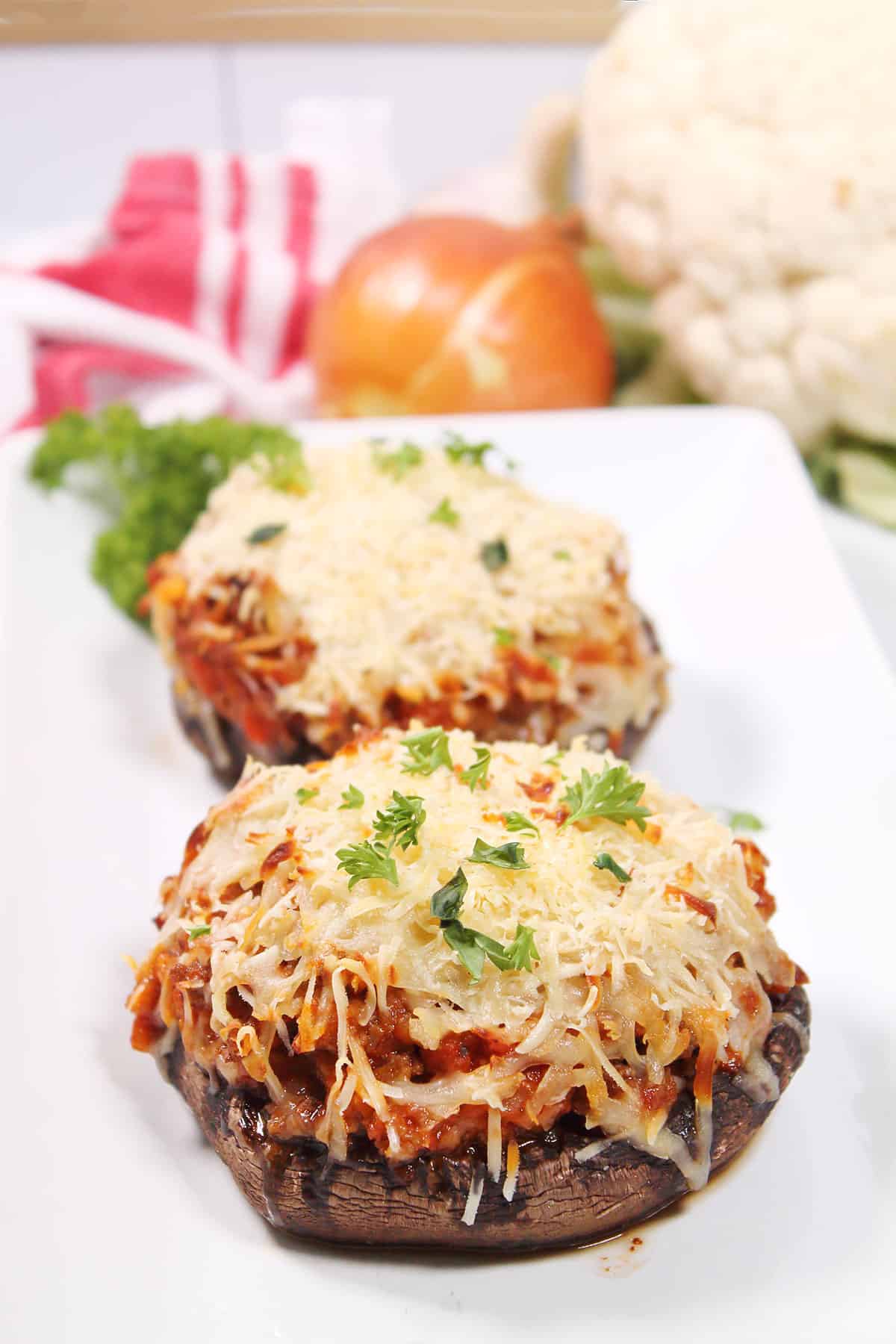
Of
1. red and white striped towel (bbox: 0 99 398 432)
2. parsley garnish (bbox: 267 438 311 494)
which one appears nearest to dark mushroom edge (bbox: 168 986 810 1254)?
parsley garnish (bbox: 267 438 311 494)

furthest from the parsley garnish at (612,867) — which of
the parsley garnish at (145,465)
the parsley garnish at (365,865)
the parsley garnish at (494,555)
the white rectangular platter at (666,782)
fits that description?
the parsley garnish at (145,465)

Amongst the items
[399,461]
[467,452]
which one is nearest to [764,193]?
[467,452]

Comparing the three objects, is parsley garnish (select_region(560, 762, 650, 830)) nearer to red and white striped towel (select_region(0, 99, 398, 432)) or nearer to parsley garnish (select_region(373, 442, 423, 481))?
parsley garnish (select_region(373, 442, 423, 481))

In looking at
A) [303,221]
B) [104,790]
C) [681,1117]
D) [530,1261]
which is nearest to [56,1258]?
[530,1261]

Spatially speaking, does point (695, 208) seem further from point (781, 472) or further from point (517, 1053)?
point (517, 1053)

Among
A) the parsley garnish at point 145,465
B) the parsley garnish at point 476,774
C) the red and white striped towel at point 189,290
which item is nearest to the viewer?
the parsley garnish at point 476,774

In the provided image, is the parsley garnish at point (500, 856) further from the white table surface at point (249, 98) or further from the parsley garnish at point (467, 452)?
the white table surface at point (249, 98)

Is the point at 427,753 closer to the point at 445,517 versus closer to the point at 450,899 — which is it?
the point at 450,899
